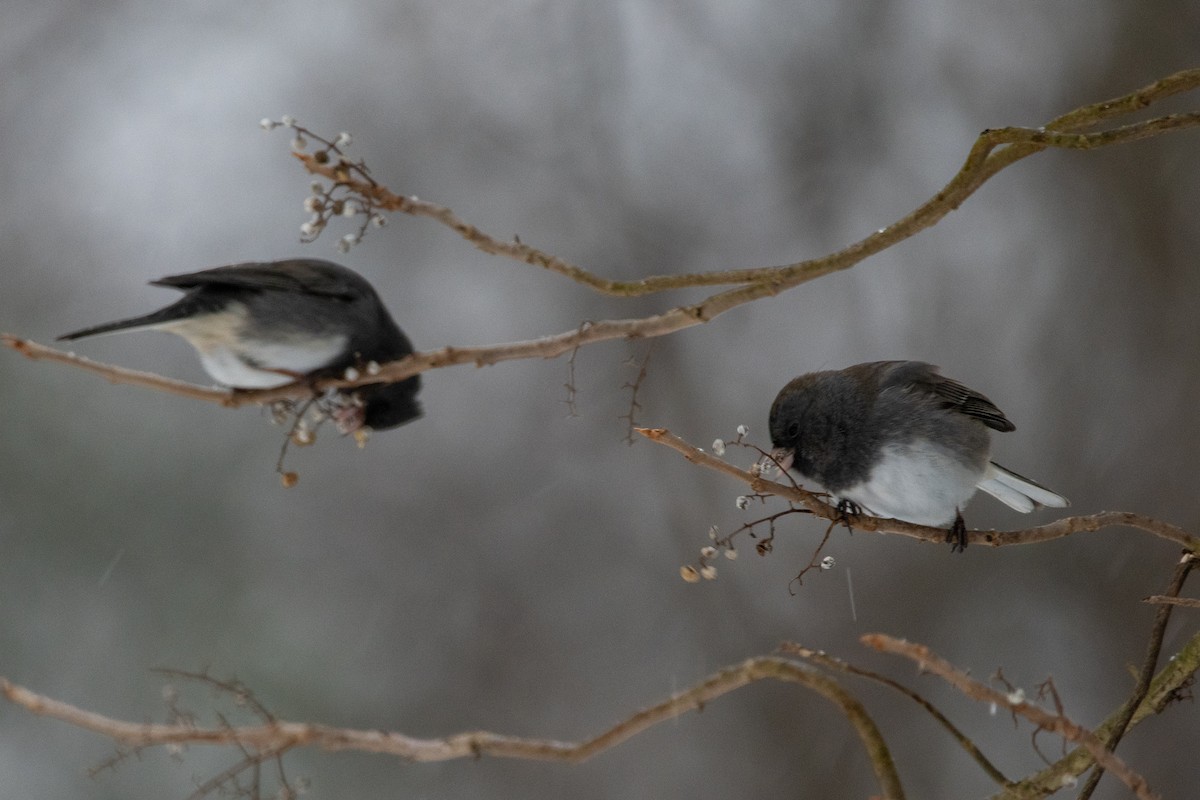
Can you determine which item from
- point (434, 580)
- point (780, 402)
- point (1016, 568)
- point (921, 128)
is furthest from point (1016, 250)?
point (434, 580)

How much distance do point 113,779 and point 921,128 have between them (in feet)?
12.4

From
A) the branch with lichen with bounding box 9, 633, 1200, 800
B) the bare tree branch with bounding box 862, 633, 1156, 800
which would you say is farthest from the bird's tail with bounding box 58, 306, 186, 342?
the bare tree branch with bounding box 862, 633, 1156, 800

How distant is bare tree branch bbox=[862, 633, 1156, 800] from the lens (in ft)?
3.30

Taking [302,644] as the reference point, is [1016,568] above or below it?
above

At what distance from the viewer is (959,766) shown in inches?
146

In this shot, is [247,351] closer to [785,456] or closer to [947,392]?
[785,456]

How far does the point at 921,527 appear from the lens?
6.19 feet

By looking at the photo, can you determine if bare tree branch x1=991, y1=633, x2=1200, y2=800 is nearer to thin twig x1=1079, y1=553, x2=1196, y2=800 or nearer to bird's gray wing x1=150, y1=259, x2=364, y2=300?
thin twig x1=1079, y1=553, x2=1196, y2=800

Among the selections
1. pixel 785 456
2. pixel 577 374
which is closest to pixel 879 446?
pixel 785 456

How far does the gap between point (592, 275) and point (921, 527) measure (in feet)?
2.71

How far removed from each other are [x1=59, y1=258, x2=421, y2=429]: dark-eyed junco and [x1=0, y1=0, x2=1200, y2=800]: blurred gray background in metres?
1.75

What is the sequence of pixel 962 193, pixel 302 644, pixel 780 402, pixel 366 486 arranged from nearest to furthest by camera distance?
1. pixel 962 193
2. pixel 780 402
3. pixel 302 644
4. pixel 366 486

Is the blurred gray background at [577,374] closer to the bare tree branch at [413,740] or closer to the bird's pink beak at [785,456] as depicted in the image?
the bird's pink beak at [785,456]

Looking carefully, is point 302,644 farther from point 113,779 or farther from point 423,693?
point 113,779
